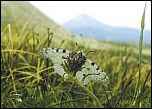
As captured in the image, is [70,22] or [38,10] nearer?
[38,10]

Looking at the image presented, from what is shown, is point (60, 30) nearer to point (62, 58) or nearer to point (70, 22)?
point (62, 58)

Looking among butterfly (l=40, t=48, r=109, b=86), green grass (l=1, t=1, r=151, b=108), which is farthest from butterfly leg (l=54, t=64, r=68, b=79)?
green grass (l=1, t=1, r=151, b=108)

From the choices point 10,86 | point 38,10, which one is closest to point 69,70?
point 10,86

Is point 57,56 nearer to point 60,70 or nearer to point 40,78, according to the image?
point 60,70

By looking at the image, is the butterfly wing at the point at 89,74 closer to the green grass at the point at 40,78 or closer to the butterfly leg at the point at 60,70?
the butterfly leg at the point at 60,70

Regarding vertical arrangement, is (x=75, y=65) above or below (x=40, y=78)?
above

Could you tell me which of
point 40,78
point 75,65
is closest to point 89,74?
point 75,65
